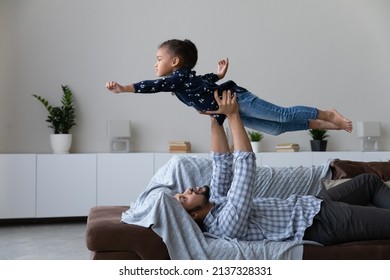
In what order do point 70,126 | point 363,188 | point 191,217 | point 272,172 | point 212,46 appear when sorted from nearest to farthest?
point 191,217 → point 363,188 → point 272,172 → point 70,126 → point 212,46

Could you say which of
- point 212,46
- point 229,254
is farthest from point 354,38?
point 229,254

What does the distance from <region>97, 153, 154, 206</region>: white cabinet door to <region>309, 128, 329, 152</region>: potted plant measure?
2059 millimetres

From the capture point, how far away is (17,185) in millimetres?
5820

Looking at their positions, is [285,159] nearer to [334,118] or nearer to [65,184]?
[65,184]

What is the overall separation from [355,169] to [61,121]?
11.1 feet

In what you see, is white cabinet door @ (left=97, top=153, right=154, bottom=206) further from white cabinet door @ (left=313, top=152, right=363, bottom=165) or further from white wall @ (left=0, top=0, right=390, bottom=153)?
white cabinet door @ (left=313, top=152, right=363, bottom=165)

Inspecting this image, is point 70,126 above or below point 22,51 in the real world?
below

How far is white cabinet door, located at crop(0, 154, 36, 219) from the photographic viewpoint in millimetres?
5812

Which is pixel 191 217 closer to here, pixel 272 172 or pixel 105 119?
pixel 272 172

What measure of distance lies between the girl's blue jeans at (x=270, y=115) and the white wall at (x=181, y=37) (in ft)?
11.1

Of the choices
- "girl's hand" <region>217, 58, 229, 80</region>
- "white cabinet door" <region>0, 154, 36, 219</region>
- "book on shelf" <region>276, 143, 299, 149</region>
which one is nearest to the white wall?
"book on shelf" <region>276, 143, 299, 149</region>

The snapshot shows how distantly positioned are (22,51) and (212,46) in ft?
7.39

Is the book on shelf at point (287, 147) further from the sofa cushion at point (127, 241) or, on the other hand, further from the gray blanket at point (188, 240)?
the sofa cushion at point (127, 241)

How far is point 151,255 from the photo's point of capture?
8.43 ft
